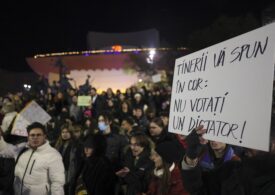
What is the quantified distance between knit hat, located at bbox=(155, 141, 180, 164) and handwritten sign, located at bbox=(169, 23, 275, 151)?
541 mm

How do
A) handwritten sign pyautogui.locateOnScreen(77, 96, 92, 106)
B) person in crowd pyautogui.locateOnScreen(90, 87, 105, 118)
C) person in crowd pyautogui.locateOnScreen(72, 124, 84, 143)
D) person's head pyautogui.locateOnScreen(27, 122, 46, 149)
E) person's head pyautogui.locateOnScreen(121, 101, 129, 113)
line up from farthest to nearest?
handwritten sign pyautogui.locateOnScreen(77, 96, 92, 106) < person in crowd pyautogui.locateOnScreen(90, 87, 105, 118) < person's head pyautogui.locateOnScreen(121, 101, 129, 113) < person in crowd pyautogui.locateOnScreen(72, 124, 84, 143) < person's head pyautogui.locateOnScreen(27, 122, 46, 149)

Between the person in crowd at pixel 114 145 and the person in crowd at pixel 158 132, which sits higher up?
the person in crowd at pixel 158 132

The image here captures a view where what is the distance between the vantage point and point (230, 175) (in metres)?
2.74

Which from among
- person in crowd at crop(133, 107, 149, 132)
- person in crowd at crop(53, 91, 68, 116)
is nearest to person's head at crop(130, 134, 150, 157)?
person in crowd at crop(133, 107, 149, 132)

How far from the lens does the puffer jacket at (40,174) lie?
4.70m

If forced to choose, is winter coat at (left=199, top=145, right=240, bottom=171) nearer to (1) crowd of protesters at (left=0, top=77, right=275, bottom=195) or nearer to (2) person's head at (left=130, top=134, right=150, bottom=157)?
(1) crowd of protesters at (left=0, top=77, right=275, bottom=195)

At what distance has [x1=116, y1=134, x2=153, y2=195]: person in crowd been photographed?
456cm

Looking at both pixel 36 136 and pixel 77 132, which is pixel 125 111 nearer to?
pixel 77 132

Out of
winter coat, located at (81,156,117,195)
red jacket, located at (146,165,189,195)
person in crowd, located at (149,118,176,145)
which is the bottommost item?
winter coat, located at (81,156,117,195)

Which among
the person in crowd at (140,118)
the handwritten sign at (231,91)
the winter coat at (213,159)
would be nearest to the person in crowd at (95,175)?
the winter coat at (213,159)

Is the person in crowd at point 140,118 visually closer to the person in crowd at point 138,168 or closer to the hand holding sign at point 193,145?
the person in crowd at point 138,168

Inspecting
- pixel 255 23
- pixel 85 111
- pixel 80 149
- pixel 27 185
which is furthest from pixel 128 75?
pixel 27 185

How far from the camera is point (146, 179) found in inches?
179

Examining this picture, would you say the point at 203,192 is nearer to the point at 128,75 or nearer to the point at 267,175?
the point at 267,175
